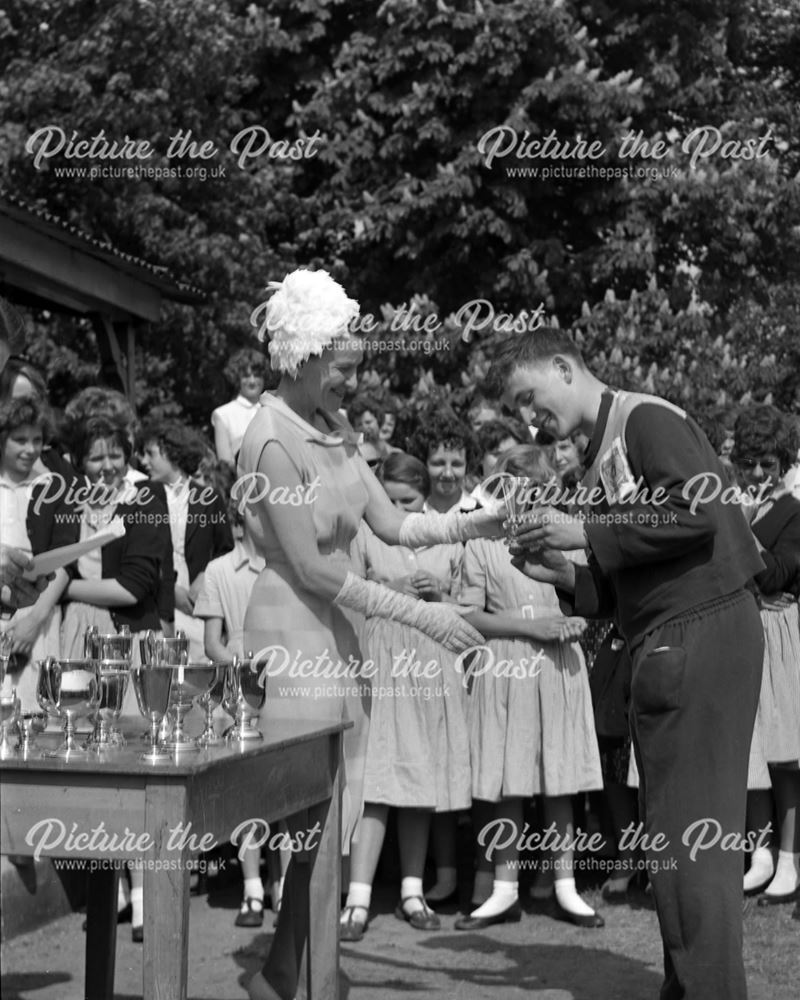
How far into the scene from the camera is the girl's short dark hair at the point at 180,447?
29.4 ft

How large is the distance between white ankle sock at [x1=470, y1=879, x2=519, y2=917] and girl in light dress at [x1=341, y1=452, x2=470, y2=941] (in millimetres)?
268

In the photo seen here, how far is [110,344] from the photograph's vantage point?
13.9 meters

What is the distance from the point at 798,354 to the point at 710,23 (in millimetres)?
7016

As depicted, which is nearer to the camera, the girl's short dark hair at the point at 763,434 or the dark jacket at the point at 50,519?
the dark jacket at the point at 50,519

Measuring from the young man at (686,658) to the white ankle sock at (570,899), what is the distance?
2246mm

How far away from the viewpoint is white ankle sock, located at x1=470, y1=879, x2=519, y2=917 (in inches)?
268

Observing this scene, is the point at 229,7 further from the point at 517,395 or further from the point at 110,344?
the point at 517,395

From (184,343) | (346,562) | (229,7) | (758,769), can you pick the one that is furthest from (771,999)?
(229,7)

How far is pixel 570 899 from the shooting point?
684 centimetres

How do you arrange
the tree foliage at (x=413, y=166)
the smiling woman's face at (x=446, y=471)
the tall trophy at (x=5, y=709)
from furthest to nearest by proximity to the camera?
the tree foliage at (x=413, y=166)
the smiling woman's face at (x=446, y=471)
the tall trophy at (x=5, y=709)

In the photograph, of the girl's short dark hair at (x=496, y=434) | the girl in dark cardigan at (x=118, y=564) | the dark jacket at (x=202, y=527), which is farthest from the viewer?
the dark jacket at (x=202, y=527)

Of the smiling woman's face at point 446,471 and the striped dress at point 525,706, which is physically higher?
the smiling woman's face at point 446,471

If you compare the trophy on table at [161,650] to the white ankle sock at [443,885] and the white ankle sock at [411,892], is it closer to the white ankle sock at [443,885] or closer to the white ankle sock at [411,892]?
the white ankle sock at [411,892]

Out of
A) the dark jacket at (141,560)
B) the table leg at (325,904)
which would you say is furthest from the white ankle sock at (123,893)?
the table leg at (325,904)
